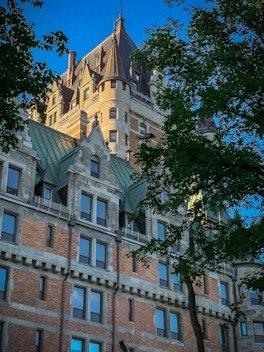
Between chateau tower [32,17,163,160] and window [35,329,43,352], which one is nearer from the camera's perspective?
window [35,329,43,352]

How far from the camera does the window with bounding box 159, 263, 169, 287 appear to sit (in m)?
40.5

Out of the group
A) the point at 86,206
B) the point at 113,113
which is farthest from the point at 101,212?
the point at 113,113

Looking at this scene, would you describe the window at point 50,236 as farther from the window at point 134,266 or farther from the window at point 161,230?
the window at point 161,230

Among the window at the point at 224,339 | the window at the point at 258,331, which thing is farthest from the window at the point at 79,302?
the window at the point at 258,331

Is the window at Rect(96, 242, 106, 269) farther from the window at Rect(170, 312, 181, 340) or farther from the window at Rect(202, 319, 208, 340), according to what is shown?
the window at Rect(202, 319, 208, 340)

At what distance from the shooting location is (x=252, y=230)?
66.9ft

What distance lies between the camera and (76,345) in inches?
1332

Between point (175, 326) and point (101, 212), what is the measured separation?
9.43 m

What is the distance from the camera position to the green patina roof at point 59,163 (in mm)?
38956

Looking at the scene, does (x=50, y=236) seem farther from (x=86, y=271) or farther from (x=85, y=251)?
(x=86, y=271)

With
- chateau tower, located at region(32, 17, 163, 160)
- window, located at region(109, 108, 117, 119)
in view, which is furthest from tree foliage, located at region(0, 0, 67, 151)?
window, located at region(109, 108, 117, 119)

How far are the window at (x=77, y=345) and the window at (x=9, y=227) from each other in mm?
6875

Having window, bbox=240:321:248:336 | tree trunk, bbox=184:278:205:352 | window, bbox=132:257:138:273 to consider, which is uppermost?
window, bbox=132:257:138:273

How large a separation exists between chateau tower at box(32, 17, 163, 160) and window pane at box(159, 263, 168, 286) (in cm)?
2656
